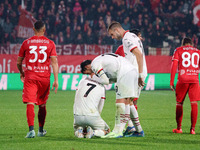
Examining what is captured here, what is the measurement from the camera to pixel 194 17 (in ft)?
88.1

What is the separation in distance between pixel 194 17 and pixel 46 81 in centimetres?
2047

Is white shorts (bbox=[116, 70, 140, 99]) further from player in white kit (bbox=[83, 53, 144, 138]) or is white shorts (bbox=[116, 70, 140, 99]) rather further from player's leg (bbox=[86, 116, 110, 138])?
player's leg (bbox=[86, 116, 110, 138])

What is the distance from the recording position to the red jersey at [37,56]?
7.68 meters

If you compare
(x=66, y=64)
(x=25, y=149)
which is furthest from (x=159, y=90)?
(x=25, y=149)

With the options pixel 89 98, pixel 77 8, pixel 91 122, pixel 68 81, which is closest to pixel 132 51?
pixel 89 98

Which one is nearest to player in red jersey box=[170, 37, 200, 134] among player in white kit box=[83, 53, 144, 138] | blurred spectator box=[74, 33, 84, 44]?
player in white kit box=[83, 53, 144, 138]

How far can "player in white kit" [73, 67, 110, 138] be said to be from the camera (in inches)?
294

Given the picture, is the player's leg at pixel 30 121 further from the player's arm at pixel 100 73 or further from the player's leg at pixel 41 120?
the player's arm at pixel 100 73

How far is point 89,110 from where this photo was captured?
294 inches

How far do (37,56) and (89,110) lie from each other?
129 cm

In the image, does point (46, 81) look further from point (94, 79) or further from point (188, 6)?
point (188, 6)

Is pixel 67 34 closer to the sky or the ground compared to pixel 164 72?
closer to the sky

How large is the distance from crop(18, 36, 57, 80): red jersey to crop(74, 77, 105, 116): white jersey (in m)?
0.72

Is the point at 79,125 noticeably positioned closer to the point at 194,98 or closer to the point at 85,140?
the point at 85,140
